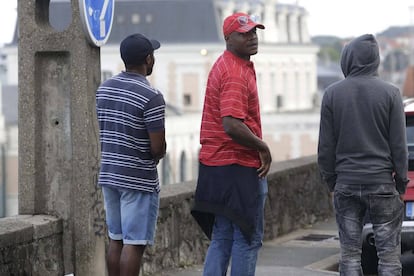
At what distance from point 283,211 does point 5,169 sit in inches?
280

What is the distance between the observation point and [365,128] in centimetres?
793

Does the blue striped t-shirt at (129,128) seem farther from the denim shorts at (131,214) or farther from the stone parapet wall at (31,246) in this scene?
the stone parapet wall at (31,246)

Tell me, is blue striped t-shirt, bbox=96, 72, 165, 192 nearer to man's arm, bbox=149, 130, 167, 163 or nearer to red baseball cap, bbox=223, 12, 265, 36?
man's arm, bbox=149, 130, 167, 163

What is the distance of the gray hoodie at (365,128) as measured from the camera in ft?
26.0

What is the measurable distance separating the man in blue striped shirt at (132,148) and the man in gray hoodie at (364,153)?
1.12 m

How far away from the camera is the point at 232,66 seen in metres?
7.81

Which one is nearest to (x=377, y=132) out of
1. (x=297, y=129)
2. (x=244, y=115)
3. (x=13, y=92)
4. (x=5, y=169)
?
(x=244, y=115)

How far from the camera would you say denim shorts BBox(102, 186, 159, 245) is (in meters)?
7.72

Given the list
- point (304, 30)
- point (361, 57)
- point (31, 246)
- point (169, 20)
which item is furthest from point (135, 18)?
point (361, 57)

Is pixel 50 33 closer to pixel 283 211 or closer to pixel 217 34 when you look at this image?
pixel 283 211

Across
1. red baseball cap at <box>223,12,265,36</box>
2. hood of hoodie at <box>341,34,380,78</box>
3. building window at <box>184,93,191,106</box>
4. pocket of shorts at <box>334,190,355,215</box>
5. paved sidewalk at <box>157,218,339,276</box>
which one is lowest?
paved sidewalk at <box>157,218,339,276</box>

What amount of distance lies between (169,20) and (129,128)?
318 feet

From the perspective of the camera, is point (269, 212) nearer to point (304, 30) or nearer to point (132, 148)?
point (132, 148)

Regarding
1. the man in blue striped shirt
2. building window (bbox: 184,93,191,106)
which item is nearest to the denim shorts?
the man in blue striped shirt
